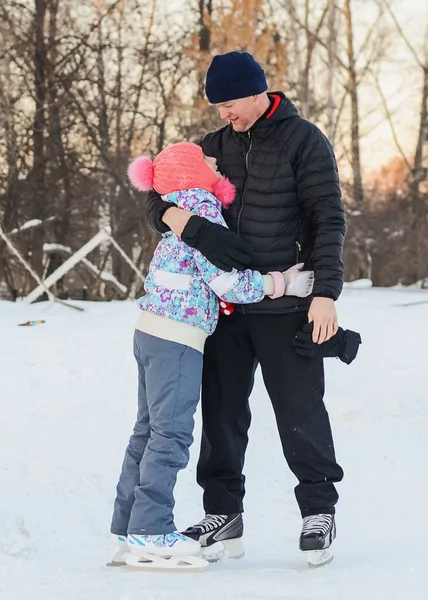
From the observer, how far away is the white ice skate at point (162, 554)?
2.93m

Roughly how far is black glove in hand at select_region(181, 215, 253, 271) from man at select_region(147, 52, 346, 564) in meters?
0.09

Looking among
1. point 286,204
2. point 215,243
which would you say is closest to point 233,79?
point 286,204

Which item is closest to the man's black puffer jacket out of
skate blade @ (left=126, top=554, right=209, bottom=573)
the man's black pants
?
the man's black pants

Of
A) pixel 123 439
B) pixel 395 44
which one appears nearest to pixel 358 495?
pixel 123 439

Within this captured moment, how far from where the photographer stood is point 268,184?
3.09 metres

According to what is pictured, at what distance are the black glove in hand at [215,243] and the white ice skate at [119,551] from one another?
100cm

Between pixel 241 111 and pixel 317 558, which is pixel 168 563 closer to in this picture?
pixel 317 558

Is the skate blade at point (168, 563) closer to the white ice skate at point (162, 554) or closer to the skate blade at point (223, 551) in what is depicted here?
the white ice skate at point (162, 554)

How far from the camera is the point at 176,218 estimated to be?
9.74 ft

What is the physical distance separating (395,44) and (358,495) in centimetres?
1807

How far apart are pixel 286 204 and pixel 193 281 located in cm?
42

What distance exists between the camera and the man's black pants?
312 centimetres

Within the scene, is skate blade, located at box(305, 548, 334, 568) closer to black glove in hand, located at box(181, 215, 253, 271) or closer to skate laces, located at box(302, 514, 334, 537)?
skate laces, located at box(302, 514, 334, 537)

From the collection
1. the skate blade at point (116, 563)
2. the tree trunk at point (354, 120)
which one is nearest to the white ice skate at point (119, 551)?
the skate blade at point (116, 563)
